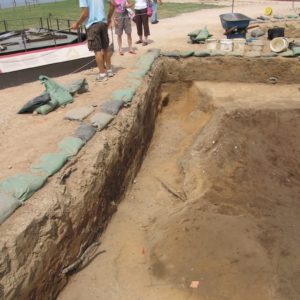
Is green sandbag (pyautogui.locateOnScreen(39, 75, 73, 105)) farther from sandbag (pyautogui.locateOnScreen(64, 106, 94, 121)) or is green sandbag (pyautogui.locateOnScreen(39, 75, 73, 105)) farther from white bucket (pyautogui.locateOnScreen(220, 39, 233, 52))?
white bucket (pyautogui.locateOnScreen(220, 39, 233, 52))

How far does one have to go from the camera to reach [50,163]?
3.93 metres

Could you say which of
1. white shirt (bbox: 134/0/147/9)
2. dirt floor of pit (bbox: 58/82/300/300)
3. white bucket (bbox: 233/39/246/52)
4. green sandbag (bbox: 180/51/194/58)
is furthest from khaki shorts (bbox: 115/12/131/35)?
white bucket (bbox: 233/39/246/52)

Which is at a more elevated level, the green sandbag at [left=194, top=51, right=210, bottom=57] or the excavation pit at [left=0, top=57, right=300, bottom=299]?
the green sandbag at [left=194, top=51, right=210, bottom=57]

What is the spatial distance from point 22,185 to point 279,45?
730 cm

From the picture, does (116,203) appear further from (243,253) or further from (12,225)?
(12,225)

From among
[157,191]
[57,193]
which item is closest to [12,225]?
[57,193]

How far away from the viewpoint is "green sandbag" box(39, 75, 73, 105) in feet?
18.7

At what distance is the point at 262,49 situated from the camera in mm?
8898

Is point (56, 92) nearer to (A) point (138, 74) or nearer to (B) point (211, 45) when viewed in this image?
(A) point (138, 74)

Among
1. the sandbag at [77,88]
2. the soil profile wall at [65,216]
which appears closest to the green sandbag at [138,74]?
the sandbag at [77,88]

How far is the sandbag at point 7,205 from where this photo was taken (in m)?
3.12

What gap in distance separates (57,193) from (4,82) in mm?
5057

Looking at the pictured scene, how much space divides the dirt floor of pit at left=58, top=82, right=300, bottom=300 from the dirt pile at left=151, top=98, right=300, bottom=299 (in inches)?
0.5

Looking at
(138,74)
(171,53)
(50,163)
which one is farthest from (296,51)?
(50,163)
